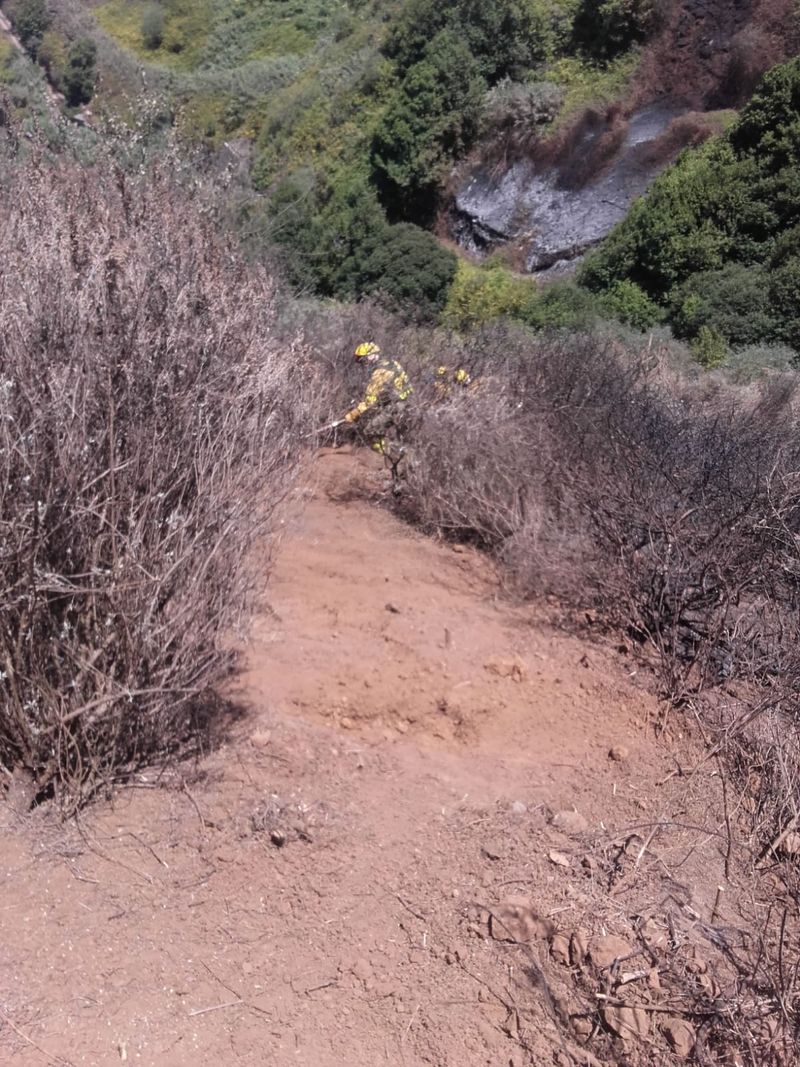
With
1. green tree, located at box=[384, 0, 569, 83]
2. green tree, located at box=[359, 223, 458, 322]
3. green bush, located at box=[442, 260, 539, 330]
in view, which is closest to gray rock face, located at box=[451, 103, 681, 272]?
green bush, located at box=[442, 260, 539, 330]

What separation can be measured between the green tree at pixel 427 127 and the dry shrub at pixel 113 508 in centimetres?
1819

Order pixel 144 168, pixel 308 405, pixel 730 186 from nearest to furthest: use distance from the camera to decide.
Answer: pixel 308 405 → pixel 144 168 → pixel 730 186

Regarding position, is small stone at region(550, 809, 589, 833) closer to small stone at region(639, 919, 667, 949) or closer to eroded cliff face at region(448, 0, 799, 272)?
small stone at region(639, 919, 667, 949)

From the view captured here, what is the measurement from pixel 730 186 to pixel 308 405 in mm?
12892

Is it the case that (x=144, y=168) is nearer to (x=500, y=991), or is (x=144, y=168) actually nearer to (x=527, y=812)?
(x=527, y=812)

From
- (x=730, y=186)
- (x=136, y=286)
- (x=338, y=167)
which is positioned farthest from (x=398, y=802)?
(x=338, y=167)

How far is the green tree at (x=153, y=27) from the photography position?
37.5 metres

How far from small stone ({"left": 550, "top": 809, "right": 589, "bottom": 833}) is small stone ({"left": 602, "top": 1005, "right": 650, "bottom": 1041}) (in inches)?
29.2

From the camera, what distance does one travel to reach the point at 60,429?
8.40 feet

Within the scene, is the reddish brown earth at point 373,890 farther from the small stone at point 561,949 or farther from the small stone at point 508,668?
the small stone at point 508,668

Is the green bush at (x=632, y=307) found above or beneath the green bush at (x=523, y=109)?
beneath

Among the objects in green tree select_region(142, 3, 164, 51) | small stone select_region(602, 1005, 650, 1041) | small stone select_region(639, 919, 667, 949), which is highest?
green tree select_region(142, 3, 164, 51)

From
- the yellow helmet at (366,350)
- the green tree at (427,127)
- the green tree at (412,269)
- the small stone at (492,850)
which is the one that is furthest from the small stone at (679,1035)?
the green tree at (427,127)

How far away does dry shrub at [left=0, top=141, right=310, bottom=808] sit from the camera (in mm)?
2590
